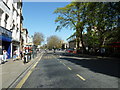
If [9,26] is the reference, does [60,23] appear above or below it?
above

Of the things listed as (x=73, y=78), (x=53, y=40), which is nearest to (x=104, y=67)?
(x=73, y=78)

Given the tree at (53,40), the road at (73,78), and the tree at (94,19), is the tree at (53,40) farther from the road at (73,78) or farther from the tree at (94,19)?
the road at (73,78)

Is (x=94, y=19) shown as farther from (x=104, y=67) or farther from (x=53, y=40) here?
(x=53, y=40)

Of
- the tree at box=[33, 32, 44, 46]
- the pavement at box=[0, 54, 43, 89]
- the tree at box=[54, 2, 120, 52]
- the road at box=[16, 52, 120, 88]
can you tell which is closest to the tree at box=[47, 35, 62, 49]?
the tree at box=[33, 32, 44, 46]

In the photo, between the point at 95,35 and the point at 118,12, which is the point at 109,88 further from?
the point at 95,35

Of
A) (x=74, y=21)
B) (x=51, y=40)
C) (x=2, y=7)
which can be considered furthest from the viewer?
(x=51, y=40)

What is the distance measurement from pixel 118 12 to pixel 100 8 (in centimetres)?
259

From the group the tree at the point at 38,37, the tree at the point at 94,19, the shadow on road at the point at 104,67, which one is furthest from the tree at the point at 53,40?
the shadow on road at the point at 104,67

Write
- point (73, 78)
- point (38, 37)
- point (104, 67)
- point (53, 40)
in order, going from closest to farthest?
point (73, 78), point (104, 67), point (38, 37), point (53, 40)

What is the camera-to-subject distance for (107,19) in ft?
77.3

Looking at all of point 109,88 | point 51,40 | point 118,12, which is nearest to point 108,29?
point 118,12

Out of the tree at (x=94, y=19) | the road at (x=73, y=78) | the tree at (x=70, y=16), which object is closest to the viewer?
the road at (x=73, y=78)

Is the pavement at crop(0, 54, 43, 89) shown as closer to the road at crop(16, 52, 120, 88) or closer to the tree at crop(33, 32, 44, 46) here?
the road at crop(16, 52, 120, 88)

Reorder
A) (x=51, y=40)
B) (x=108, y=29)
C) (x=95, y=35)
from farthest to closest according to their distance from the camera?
(x=51, y=40)
(x=95, y=35)
(x=108, y=29)
